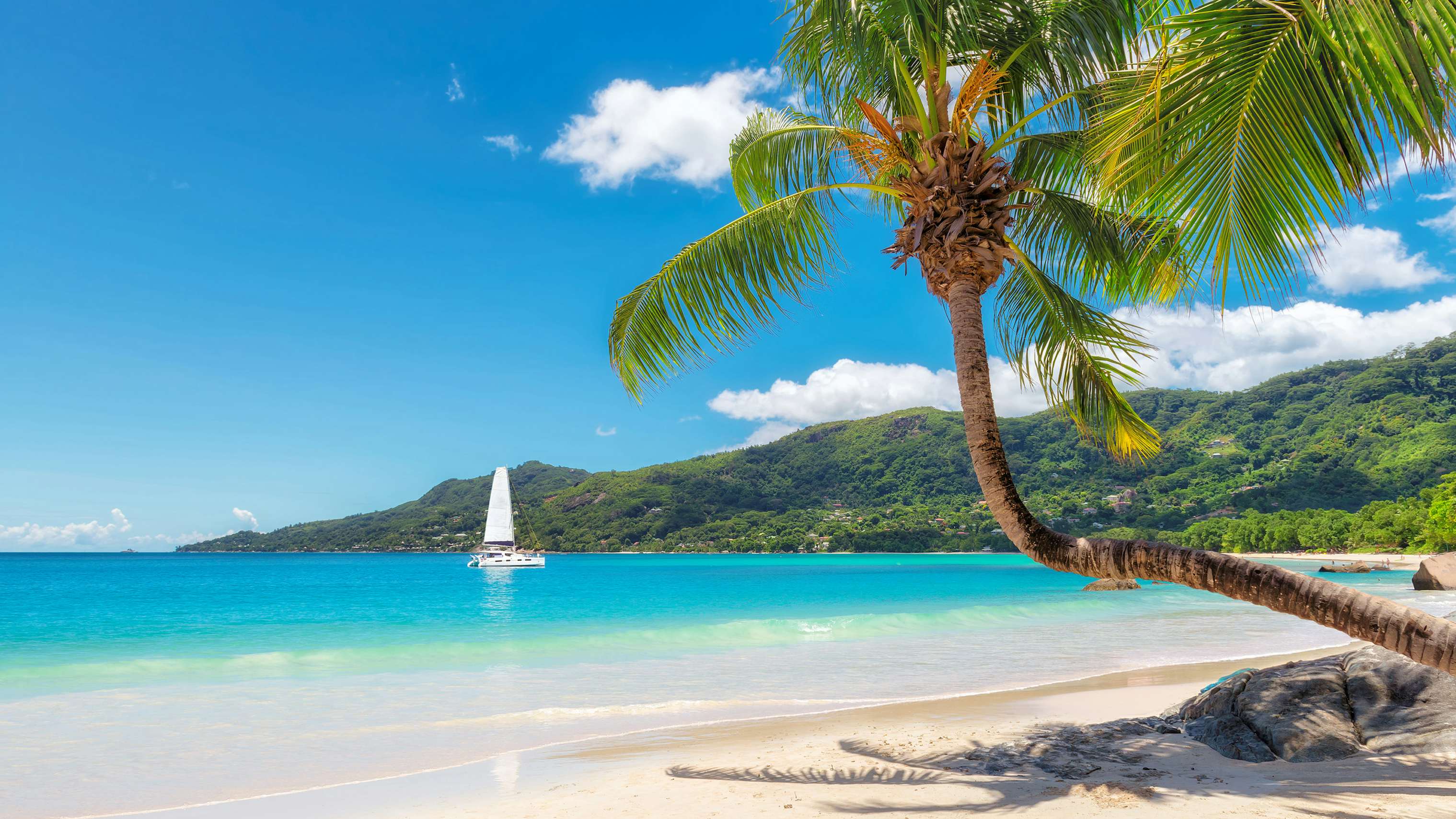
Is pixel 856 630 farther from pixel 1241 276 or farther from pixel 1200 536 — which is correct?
pixel 1200 536

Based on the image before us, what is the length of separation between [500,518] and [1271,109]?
2515 inches

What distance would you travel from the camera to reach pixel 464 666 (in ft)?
44.0

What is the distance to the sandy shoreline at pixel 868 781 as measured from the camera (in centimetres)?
450

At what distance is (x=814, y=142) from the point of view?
6.60m

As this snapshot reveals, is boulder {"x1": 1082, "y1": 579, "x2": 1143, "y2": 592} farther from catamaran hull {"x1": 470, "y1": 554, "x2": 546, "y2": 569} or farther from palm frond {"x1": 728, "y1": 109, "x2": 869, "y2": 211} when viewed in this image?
catamaran hull {"x1": 470, "y1": 554, "x2": 546, "y2": 569}

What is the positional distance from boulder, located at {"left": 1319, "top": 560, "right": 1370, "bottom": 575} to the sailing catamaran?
162 ft

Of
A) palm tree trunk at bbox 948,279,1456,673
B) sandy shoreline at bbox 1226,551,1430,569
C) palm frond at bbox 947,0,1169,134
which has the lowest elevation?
sandy shoreline at bbox 1226,551,1430,569

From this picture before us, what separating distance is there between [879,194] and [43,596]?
157ft

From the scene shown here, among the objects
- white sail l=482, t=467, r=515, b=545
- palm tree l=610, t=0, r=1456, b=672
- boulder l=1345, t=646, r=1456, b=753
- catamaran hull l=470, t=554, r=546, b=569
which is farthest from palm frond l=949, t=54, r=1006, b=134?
catamaran hull l=470, t=554, r=546, b=569

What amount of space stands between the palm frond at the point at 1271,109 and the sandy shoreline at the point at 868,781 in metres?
3.19

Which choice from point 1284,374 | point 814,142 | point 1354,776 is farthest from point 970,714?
point 1284,374

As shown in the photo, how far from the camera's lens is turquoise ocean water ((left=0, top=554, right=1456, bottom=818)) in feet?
24.7

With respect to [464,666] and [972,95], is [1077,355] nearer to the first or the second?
[972,95]

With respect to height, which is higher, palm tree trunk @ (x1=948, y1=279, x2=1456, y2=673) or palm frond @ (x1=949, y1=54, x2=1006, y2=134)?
palm frond @ (x1=949, y1=54, x2=1006, y2=134)
